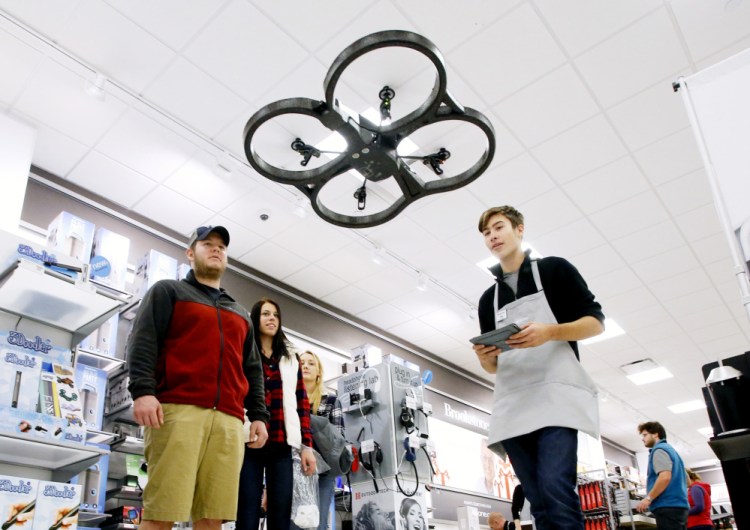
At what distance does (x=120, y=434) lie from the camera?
3.78 m

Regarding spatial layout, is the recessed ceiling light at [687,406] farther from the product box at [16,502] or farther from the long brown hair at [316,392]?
the product box at [16,502]

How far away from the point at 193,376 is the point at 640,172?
4588 mm

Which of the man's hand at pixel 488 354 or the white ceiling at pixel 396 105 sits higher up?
the white ceiling at pixel 396 105

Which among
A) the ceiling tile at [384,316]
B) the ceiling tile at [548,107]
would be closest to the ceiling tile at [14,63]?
the ceiling tile at [548,107]

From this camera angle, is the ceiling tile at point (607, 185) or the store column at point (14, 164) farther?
the ceiling tile at point (607, 185)

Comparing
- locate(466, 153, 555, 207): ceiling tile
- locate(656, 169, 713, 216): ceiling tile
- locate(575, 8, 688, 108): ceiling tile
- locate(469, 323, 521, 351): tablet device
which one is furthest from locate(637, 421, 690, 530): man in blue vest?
locate(469, 323, 521, 351): tablet device

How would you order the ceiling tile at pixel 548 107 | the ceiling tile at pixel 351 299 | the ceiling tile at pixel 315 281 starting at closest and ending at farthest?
the ceiling tile at pixel 548 107
the ceiling tile at pixel 315 281
the ceiling tile at pixel 351 299

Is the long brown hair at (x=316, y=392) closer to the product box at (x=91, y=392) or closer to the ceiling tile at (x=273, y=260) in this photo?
the product box at (x=91, y=392)

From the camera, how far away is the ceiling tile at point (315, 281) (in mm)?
6438

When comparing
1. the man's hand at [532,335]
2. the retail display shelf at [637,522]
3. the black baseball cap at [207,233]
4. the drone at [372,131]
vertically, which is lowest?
the retail display shelf at [637,522]

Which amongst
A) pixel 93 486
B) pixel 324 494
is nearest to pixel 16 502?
pixel 93 486

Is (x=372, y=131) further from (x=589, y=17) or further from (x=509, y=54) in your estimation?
(x=589, y=17)

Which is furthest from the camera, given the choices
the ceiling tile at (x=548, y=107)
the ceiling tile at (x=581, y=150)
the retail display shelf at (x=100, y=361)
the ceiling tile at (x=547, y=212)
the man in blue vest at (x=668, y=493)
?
the ceiling tile at (x=547, y=212)

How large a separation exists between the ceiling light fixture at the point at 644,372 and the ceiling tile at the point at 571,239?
4.00 m
